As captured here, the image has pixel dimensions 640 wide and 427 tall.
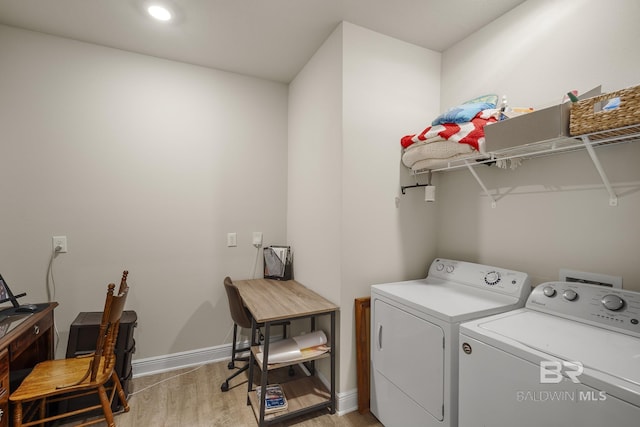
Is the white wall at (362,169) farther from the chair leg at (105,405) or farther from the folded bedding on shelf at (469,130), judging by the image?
the chair leg at (105,405)

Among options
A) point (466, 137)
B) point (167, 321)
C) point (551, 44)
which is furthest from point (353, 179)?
point (167, 321)

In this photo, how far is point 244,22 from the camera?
75.4 inches

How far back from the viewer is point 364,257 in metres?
1.92

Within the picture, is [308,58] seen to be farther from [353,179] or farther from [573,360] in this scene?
[573,360]

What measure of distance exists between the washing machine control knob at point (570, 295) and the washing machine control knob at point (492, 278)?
0.32 metres

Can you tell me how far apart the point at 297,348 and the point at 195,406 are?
2.67 feet

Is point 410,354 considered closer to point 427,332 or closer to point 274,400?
point 427,332

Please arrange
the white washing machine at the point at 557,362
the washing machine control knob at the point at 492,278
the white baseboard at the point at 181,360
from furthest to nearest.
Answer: the white baseboard at the point at 181,360 < the washing machine control knob at the point at 492,278 < the white washing machine at the point at 557,362

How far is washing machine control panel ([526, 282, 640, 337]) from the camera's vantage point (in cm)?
114

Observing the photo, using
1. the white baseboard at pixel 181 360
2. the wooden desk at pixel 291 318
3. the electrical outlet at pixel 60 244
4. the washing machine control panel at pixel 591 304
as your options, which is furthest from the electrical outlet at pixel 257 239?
the washing machine control panel at pixel 591 304

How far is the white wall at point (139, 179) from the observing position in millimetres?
2006

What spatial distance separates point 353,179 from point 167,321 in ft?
6.13

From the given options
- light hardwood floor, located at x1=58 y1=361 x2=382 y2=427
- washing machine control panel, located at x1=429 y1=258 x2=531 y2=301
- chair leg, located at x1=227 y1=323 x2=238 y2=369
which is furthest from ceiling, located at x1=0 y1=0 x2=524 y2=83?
light hardwood floor, located at x1=58 y1=361 x2=382 y2=427

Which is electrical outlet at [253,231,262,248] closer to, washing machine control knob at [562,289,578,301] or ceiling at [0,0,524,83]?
ceiling at [0,0,524,83]
